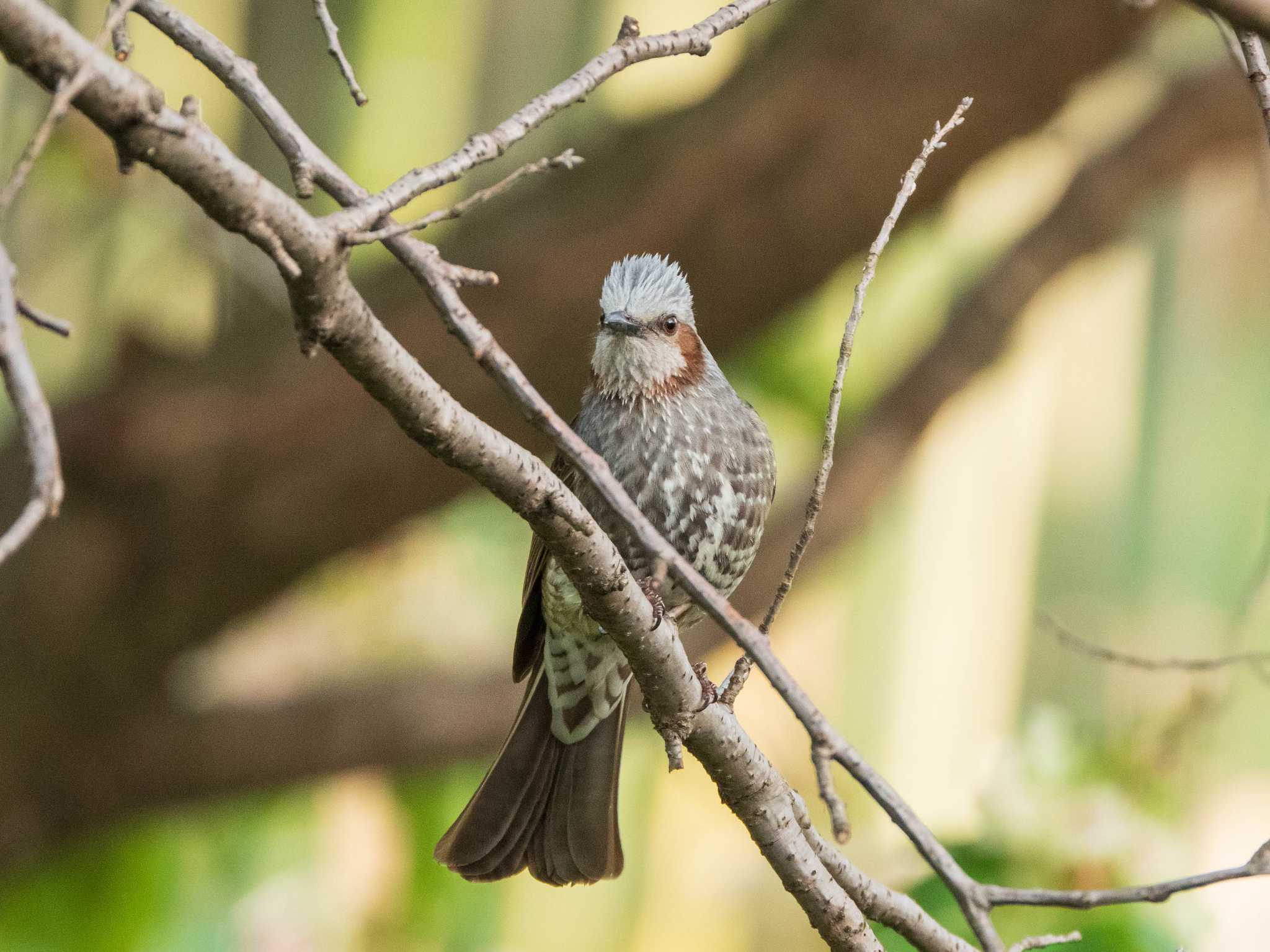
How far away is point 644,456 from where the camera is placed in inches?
111

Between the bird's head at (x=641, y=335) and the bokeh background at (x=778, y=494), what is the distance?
1.23 meters

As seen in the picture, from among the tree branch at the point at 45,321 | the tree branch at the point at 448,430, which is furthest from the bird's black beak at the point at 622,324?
the tree branch at the point at 45,321

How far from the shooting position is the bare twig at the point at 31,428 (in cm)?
100

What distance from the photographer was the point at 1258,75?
1757 millimetres

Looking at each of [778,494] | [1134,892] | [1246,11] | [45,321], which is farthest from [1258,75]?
[778,494]

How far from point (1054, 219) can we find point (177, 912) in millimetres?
4513

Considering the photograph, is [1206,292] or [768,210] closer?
[768,210]

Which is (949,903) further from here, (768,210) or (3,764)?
(3,764)

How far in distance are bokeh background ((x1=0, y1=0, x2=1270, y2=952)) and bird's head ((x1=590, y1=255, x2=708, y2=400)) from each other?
1225 millimetres

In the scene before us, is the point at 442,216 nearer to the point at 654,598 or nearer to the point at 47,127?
the point at 47,127

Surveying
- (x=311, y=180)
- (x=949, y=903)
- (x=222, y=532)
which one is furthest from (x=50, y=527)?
(x=311, y=180)

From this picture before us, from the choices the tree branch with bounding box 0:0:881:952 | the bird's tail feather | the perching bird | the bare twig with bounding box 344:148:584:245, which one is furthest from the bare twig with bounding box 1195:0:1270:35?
the bird's tail feather

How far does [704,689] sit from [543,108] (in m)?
0.97

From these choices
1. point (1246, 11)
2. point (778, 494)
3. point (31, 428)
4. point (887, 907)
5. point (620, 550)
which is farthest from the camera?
point (778, 494)
